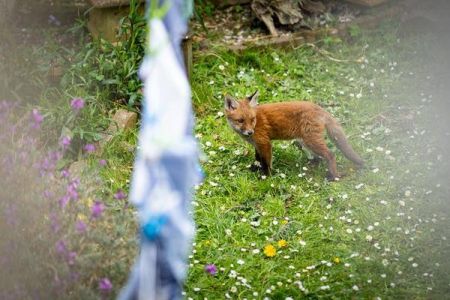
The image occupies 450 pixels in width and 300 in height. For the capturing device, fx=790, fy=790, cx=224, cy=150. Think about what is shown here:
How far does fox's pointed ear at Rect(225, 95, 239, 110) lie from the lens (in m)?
4.80

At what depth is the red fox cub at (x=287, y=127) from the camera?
4801 millimetres

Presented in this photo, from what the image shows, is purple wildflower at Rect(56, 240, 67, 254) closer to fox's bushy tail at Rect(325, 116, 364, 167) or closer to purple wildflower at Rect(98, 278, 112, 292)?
purple wildflower at Rect(98, 278, 112, 292)

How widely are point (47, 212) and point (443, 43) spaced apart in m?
4.14

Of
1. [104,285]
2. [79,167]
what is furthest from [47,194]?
[79,167]

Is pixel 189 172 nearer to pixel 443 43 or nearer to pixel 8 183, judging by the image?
pixel 8 183

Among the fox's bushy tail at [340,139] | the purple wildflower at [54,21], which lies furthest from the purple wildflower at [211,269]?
the purple wildflower at [54,21]

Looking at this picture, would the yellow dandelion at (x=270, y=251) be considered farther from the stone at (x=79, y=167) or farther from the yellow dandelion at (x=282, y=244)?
the stone at (x=79, y=167)

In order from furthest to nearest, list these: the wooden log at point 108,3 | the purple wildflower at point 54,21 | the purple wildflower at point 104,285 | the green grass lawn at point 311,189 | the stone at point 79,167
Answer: the purple wildflower at point 54,21 → the wooden log at point 108,3 → the stone at point 79,167 → the green grass lawn at point 311,189 → the purple wildflower at point 104,285

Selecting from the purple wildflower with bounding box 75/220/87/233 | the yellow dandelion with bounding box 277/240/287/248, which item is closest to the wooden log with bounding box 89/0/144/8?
the yellow dandelion with bounding box 277/240/287/248

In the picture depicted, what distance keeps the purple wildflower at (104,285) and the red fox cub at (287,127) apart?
1942mm

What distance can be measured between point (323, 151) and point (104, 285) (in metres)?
2.14

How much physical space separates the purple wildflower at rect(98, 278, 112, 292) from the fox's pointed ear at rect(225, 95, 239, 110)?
6.56 feet

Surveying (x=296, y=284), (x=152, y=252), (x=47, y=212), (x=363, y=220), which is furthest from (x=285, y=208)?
(x=47, y=212)

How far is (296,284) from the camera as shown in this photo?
152 inches
